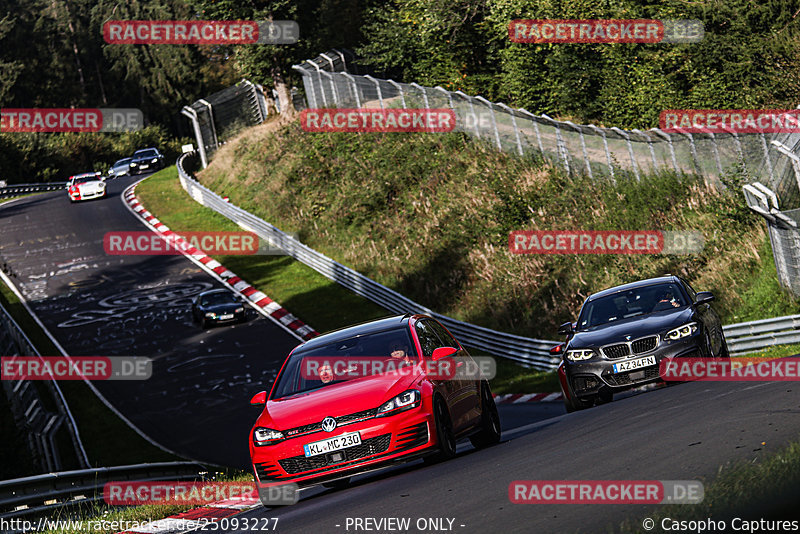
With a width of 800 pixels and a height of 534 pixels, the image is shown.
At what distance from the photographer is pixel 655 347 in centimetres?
1325

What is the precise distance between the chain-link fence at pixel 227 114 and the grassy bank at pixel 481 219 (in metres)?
7.89

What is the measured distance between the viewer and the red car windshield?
10508mm

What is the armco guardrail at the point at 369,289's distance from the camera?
24.4 meters

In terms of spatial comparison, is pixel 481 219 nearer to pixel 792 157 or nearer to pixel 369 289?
pixel 369 289

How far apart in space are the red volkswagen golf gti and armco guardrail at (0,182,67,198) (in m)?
61.3

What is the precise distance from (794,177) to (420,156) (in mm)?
21249

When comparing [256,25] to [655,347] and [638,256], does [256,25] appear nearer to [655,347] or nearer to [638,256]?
[638,256]

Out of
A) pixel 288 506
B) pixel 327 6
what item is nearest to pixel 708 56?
pixel 288 506

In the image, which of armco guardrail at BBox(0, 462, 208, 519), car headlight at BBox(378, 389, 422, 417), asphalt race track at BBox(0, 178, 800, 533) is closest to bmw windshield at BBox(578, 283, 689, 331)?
asphalt race track at BBox(0, 178, 800, 533)

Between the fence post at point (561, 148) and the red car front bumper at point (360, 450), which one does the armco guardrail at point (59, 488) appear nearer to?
the red car front bumper at point (360, 450)

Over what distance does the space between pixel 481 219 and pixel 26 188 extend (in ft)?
152

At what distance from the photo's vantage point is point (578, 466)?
8023mm

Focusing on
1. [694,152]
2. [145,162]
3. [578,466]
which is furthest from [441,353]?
[145,162]

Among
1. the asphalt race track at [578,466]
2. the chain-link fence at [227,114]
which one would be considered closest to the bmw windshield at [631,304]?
the asphalt race track at [578,466]
